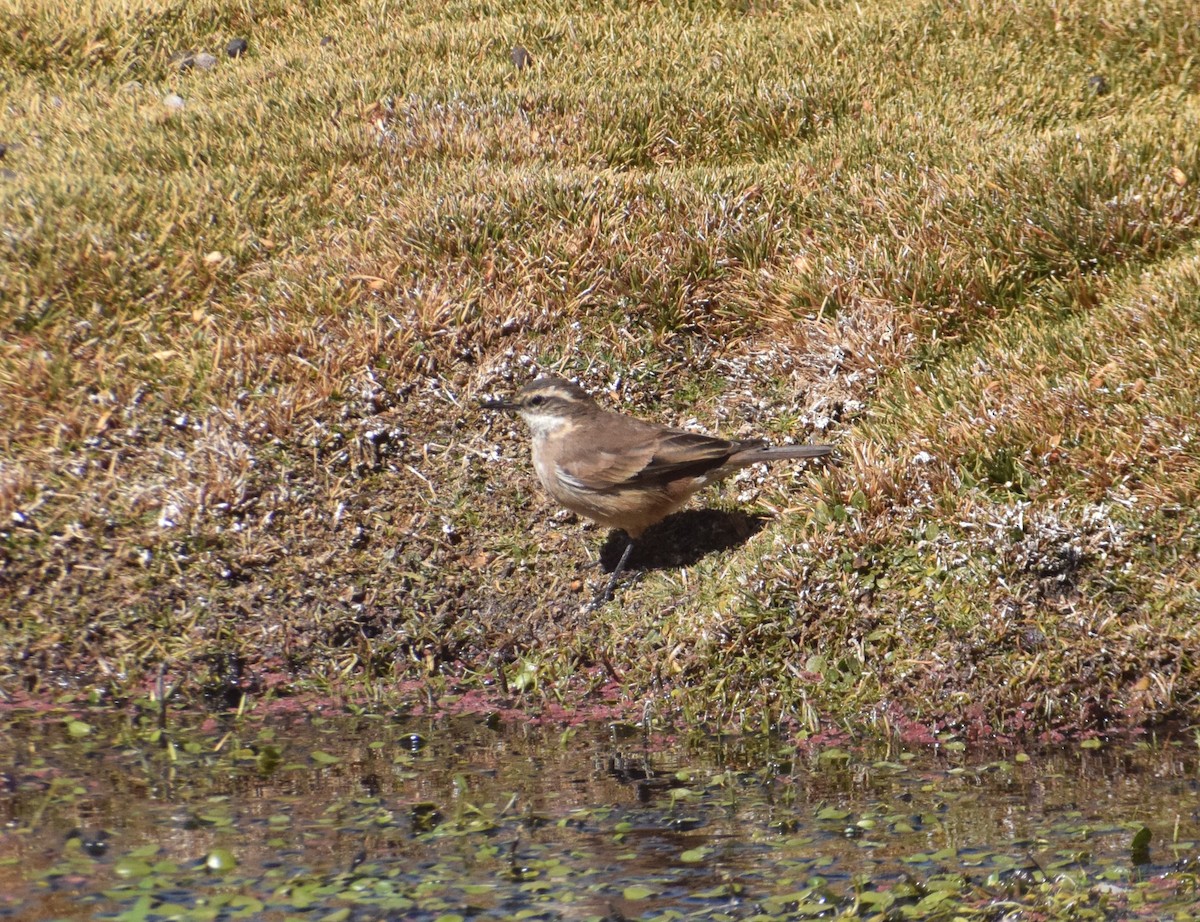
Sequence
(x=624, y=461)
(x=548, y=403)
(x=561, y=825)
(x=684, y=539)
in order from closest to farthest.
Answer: (x=561, y=825)
(x=624, y=461)
(x=548, y=403)
(x=684, y=539)

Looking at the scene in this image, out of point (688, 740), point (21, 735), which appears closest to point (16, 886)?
point (21, 735)

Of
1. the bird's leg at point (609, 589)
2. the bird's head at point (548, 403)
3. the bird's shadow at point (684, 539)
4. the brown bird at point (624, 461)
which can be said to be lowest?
the bird's leg at point (609, 589)

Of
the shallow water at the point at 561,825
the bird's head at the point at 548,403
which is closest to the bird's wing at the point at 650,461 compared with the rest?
the bird's head at the point at 548,403

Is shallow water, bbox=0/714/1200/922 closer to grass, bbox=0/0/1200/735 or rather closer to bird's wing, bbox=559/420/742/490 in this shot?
grass, bbox=0/0/1200/735

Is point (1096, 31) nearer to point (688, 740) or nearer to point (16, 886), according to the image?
point (688, 740)

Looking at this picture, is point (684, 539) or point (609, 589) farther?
point (684, 539)

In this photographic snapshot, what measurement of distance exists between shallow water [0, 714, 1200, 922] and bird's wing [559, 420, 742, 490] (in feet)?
3.76

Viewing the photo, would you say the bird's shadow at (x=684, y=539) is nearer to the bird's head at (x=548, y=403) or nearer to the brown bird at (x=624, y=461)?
the brown bird at (x=624, y=461)

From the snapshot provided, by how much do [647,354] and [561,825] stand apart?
10.6 ft

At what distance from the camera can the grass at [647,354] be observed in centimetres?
556

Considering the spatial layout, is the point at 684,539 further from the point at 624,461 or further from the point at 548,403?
the point at 548,403

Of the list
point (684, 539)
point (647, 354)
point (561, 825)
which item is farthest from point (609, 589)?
point (561, 825)

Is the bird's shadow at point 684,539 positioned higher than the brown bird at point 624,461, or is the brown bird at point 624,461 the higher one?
the brown bird at point 624,461

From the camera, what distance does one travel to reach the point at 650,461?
19.7ft
